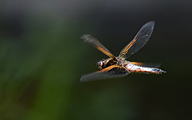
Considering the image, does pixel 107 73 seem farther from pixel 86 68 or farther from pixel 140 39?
pixel 86 68

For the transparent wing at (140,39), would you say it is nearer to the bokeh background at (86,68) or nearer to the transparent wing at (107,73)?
the transparent wing at (107,73)

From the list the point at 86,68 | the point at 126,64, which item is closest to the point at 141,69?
the point at 126,64

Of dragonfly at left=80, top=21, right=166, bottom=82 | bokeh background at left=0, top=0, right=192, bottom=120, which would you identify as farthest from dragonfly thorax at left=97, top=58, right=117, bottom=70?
bokeh background at left=0, top=0, right=192, bottom=120

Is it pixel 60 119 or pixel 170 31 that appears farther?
pixel 170 31

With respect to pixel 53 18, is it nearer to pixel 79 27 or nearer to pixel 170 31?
pixel 79 27

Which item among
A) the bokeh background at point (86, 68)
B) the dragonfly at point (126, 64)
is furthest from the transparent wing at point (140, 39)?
the bokeh background at point (86, 68)

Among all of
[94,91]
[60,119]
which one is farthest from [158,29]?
[60,119]
